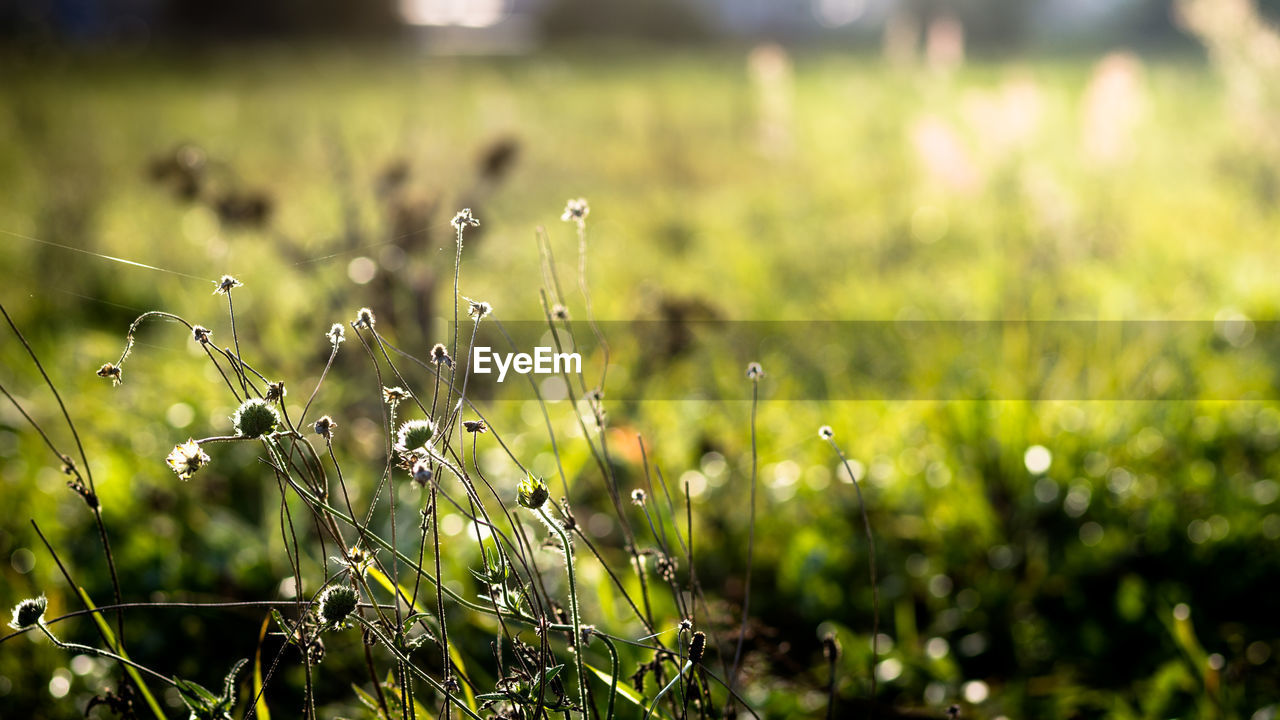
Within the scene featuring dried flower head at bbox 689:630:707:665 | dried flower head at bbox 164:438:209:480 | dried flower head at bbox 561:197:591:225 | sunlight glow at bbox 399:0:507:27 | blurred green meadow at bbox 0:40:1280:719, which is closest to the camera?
dried flower head at bbox 164:438:209:480

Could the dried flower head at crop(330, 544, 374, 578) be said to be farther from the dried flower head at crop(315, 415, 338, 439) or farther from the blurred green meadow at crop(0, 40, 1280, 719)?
→ the blurred green meadow at crop(0, 40, 1280, 719)

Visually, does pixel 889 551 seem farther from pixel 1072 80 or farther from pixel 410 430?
pixel 1072 80

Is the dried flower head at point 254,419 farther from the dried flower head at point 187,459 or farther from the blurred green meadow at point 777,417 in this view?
the blurred green meadow at point 777,417

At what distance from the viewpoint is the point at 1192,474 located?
6.68ft

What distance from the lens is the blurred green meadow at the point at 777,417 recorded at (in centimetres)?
170

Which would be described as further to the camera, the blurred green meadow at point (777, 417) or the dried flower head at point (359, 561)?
the blurred green meadow at point (777, 417)

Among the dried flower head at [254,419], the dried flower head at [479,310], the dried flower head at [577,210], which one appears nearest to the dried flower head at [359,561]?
the dried flower head at [254,419]

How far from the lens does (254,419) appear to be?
80cm

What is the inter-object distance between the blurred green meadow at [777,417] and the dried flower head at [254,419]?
170mm

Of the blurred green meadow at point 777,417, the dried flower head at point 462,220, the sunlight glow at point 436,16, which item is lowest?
the blurred green meadow at point 777,417

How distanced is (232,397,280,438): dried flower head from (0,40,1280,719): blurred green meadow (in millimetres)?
170

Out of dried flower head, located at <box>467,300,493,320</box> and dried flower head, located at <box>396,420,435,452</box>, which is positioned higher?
dried flower head, located at <box>467,300,493,320</box>

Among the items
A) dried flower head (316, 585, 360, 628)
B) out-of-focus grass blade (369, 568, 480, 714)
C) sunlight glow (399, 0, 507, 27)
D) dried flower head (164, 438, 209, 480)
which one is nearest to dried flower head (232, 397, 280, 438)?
dried flower head (164, 438, 209, 480)

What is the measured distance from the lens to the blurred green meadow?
170 cm
